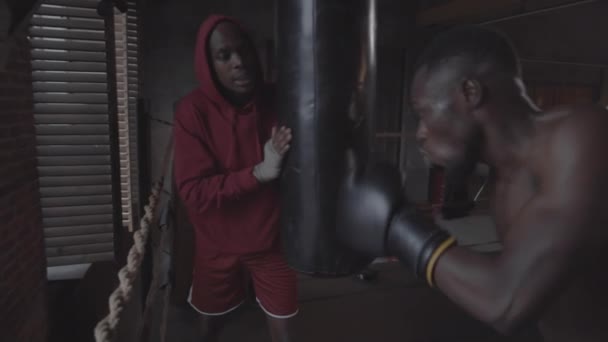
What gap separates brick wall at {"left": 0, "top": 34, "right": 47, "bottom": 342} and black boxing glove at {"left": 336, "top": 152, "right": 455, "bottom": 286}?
1611 millimetres

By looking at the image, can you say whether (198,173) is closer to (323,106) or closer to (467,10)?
(323,106)

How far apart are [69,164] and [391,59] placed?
4.40m

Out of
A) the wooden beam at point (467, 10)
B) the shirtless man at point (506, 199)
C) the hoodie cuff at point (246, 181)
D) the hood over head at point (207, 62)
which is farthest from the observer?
the wooden beam at point (467, 10)

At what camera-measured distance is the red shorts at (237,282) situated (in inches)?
66.2

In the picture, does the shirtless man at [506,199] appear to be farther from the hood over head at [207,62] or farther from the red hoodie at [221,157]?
the hood over head at [207,62]

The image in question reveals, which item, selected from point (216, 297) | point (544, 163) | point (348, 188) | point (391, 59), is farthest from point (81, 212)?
point (391, 59)

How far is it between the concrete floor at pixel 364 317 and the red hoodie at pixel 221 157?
0.99 m

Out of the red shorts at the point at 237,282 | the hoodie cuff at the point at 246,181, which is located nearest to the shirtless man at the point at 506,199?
the hoodie cuff at the point at 246,181

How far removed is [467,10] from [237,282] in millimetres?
4106

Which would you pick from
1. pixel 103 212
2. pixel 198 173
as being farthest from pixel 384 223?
pixel 103 212

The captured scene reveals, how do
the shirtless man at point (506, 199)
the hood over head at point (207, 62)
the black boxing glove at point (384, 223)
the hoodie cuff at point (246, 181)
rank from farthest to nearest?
the hood over head at point (207, 62) < the hoodie cuff at point (246, 181) < the black boxing glove at point (384, 223) < the shirtless man at point (506, 199)

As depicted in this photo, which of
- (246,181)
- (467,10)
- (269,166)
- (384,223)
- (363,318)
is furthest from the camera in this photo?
(467,10)

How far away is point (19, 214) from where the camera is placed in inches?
75.2

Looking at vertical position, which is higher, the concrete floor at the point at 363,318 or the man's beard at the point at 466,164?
the man's beard at the point at 466,164
